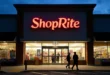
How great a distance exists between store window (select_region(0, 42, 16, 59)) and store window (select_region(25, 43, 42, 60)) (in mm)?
2029

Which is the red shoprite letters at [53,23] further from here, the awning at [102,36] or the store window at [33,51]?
the store window at [33,51]

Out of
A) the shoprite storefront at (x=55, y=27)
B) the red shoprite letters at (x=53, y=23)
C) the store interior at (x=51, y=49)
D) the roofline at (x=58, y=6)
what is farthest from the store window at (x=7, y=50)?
the roofline at (x=58, y=6)

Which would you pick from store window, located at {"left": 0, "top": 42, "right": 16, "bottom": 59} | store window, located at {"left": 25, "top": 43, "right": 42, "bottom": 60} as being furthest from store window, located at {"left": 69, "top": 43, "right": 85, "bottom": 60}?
store window, located at {"left": 0, "top": 42, "right": 16, "bottom": 59}

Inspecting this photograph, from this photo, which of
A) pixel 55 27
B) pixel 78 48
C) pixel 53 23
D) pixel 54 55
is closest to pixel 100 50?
pixel 78 48

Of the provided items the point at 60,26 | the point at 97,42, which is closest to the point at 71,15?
the point at 60,26

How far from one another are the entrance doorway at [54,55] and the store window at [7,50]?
4368 mm

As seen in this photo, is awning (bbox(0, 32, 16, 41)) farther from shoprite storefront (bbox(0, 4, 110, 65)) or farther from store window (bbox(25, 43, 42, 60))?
store window (bbox(25, 43, 42, 60))

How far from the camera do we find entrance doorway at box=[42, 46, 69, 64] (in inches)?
1688

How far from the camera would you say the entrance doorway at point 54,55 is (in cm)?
4288

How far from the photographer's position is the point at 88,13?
4131cm

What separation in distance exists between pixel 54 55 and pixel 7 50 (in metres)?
6.71

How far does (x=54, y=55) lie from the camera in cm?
4297

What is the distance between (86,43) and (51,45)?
504 centimetres

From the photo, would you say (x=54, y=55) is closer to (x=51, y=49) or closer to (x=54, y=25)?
(x=51, y=49)
